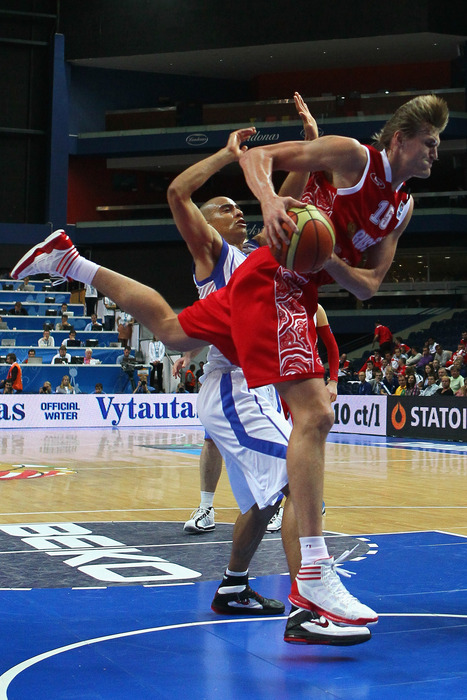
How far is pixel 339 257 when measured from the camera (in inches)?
160

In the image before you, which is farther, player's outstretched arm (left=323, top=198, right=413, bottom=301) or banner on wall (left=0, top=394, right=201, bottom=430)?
banner on wall (left=0, top=394, right=201, bottom=430)

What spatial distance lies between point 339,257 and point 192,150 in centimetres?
3277

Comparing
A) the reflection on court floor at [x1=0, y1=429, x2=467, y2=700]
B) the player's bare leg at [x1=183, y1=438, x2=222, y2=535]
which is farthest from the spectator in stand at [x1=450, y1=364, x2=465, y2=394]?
the player's bare leg at [x1=183, y1=438, x2=222, y2=535]

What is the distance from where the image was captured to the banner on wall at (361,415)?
2030 cm

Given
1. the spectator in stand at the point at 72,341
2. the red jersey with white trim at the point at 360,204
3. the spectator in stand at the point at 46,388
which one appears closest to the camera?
the red jersey with white trim at the point at 360,204

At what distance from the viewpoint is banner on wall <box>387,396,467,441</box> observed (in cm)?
1820

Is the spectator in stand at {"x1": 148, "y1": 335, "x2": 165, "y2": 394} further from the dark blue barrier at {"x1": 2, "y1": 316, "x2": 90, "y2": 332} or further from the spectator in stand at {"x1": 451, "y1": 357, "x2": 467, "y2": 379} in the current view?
the spectator in stand at {"x1": 451, "y1": 357, "x2": 467, "y2": 379}

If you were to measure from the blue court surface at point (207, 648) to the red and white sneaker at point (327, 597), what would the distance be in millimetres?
147

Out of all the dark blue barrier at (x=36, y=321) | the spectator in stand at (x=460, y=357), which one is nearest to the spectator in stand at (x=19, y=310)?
the dark blue barrier at (x=36, y=321)

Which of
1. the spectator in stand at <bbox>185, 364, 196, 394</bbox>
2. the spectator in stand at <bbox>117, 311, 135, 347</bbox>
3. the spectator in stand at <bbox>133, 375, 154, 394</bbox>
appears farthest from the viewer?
the spectator in stand at <bbox>117, 311, 135, 347</bbox>

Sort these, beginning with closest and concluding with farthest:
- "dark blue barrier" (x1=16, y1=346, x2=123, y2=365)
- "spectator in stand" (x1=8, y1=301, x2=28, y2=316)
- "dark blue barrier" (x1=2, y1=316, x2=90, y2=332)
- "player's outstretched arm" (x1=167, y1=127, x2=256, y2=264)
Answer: "player's outstretched arm" (x1=167, y1=127, x2=256, y2=264) < "dark blue barrier" (x1=16, y1=346, x2=123, y2=365) < "dark blue barrier" (x1=2, y1=316, x2=90, y2=332) < "spectator in stand" (x1=8, y1=301, x2=28, y2=316)

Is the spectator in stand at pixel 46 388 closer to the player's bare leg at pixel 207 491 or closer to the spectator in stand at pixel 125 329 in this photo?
the spectator in stand at pixel 125 329

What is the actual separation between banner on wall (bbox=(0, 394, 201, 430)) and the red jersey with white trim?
1789cm

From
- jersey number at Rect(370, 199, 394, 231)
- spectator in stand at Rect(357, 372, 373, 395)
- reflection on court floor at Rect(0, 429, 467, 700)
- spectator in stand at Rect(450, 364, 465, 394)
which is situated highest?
jersey number at Rect(370, 199, 394, 231)
